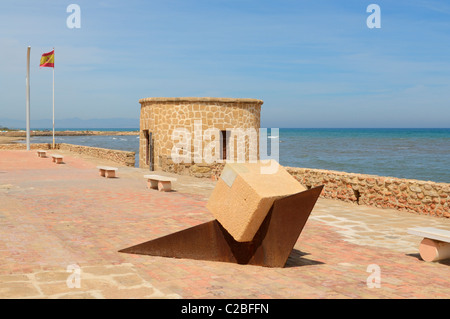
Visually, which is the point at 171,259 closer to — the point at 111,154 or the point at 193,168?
the point at 193,168

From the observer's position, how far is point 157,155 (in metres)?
20.8

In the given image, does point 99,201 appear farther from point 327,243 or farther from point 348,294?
point 348,294

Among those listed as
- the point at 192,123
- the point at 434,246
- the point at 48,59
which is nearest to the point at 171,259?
the point at 434,246

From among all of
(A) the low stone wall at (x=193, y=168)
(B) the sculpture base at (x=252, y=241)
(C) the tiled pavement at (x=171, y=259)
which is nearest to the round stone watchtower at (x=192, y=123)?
(A) the low stone wall at (x=193, y=168)

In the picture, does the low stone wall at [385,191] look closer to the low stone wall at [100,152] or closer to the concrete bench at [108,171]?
the concrete bench at [108,171]

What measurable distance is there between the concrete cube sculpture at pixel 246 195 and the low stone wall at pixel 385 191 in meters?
5.13

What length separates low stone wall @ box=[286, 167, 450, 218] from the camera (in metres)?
9.84

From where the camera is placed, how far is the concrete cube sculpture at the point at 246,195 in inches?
222

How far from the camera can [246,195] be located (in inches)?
224

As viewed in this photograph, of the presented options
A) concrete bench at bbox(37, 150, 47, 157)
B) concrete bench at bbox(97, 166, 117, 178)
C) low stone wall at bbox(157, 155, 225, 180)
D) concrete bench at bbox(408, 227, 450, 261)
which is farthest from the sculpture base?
concrete bench at bbox(37, 150, 47, 157)

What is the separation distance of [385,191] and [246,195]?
619 centimetres

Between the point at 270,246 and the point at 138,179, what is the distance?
11.0m

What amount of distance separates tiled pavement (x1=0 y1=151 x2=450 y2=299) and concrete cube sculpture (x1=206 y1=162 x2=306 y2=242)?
56cm

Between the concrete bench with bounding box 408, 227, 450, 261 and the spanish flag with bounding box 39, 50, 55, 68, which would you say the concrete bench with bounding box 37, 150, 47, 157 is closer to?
the spanish flag with bounding box 39, 50, 55, 68
